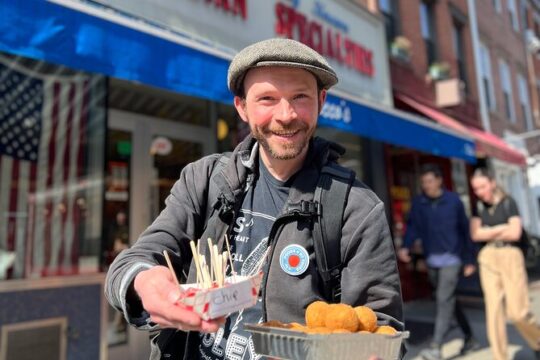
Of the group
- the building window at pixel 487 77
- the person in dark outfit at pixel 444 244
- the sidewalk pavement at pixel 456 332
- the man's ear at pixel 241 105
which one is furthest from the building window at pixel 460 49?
the man's ear at pixel 241 105

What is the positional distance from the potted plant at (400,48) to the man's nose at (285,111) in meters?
8.00

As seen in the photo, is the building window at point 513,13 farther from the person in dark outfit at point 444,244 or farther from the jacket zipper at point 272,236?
the jacket zipper at point 272,236

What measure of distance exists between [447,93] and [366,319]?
31.6 feet

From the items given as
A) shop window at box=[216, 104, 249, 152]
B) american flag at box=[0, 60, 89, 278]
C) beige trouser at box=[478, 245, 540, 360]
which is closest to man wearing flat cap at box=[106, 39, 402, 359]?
american flag at box=[0, 60, 89, 278]

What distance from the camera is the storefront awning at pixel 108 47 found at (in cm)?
251

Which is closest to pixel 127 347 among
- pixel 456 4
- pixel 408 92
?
pixel 408 92

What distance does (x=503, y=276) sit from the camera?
174 inches

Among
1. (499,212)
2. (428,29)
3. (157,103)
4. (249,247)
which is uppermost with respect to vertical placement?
(428,29)

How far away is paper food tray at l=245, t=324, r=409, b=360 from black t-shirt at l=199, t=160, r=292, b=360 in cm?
31

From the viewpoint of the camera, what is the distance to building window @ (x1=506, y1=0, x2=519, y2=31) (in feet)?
53.1

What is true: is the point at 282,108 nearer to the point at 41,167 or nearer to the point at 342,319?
the point at 342,319

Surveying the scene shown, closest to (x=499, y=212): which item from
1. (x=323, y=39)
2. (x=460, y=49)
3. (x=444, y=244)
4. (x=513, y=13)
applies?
(x=444, y=244)

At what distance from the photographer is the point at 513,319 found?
4.29 m

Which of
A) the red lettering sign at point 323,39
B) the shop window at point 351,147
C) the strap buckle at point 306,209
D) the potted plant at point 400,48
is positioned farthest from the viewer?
the potted plant at point 400,48
